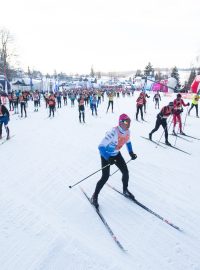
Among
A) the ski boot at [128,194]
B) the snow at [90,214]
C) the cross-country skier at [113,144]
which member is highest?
the cross-country skier at [113,144]

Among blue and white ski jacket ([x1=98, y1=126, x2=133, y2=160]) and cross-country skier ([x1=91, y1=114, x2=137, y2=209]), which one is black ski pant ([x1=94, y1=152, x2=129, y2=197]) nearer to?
cross-country skier ([x1=91, y1=114, x2=137, y2=209])

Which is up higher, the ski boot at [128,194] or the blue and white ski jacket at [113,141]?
the blue and white ski jacket at [113,141]

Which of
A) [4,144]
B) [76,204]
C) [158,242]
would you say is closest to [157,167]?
[76,204]

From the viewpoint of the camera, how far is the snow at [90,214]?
3906mm

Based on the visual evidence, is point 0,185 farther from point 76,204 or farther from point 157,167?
point 157,167

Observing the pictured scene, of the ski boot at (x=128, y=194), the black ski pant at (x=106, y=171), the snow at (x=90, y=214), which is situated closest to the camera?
the snow at (x=90, y=214)

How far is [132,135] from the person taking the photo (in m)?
12.1

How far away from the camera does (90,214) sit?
16.9 feet

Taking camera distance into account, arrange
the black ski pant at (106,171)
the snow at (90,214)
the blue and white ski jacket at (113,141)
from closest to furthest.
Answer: the snow at (90,214) < the blue and white ski jacket at (113,141) < the black ski pant at (106,171)

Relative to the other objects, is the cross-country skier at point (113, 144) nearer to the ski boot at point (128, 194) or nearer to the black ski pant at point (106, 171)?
the black ski pant at point (106, 171)

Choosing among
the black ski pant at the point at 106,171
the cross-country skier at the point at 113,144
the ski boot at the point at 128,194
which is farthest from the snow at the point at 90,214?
the cross-country skier at the point at 113,144

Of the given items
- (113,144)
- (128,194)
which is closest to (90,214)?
(128,194)

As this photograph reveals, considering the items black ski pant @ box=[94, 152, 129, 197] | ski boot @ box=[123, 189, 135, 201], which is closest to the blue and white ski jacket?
black ski pant @ box=[94, 152, 129, 197]

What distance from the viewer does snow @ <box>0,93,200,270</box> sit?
391 cm
